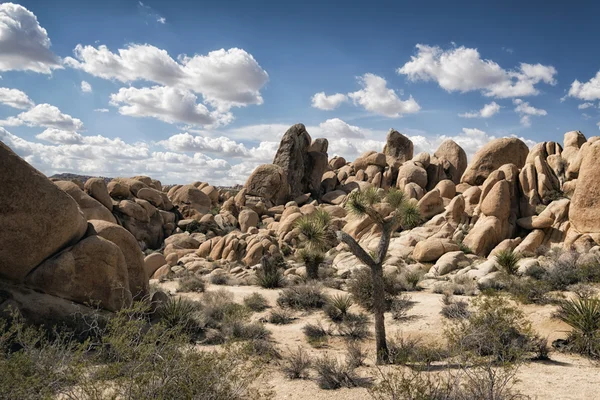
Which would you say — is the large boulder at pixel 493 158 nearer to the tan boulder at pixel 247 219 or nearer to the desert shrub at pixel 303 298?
the tan boulder at pixel 247 219

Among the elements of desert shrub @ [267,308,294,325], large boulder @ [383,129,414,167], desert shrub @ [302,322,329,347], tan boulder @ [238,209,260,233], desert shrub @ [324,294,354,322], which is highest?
large boulder @ [383,129,414,167]

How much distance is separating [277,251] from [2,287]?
19352 millimetres

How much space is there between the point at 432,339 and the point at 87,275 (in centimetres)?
1066

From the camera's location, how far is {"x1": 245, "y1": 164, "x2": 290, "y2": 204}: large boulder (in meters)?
45.2

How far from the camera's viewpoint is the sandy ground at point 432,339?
316 inches

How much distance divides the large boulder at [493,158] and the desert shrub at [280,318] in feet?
80.2

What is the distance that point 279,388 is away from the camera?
8.95m

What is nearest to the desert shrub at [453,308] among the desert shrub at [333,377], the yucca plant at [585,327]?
the yucca plant at [585,327]

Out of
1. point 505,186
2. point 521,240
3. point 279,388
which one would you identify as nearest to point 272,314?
point 279,388

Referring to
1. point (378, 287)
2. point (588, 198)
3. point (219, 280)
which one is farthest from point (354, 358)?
point (588, 198)

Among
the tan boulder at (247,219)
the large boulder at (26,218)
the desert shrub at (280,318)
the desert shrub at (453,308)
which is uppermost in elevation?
the large boulder at (26,218)

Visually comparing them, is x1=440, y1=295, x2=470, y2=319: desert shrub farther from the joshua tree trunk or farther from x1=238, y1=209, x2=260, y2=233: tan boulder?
x1=238, y1=209, x2=260, y2=233: tan boulder

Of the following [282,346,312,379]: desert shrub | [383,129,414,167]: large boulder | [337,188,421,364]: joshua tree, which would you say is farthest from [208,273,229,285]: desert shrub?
[383,129,414,167]: large boulder

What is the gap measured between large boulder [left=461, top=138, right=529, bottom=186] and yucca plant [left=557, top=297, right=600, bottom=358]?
2413 cm
